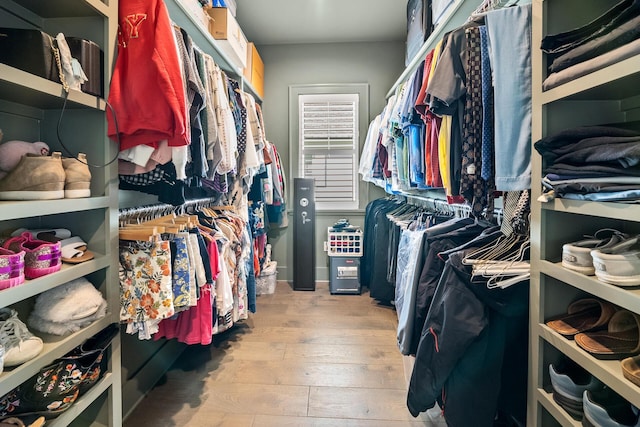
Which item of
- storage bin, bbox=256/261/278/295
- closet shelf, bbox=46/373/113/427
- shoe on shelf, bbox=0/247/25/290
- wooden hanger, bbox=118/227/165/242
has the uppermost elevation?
wooden hanger, bbox=118/227/165/242

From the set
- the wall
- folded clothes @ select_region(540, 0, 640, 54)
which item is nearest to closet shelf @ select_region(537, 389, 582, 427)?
folded clothes @ select_region(540, 0, 640, 54)

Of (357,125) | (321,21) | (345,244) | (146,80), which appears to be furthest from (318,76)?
(146,80)

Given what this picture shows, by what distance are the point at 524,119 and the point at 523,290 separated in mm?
563

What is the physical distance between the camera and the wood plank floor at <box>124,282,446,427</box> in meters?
1.66

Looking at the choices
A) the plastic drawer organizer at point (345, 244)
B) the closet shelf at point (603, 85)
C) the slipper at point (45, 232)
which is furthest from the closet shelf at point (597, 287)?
→ the plastic drawer organizer at point (345, 244)

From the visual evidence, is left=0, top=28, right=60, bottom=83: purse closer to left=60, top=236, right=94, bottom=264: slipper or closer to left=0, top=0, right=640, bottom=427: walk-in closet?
left=0, top=0, right=640, bottom=427: walk-in closet

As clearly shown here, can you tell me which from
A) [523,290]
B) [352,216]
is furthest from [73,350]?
[352,216]

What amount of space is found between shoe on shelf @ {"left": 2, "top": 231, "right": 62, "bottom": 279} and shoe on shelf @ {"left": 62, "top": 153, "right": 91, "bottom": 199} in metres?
0.15

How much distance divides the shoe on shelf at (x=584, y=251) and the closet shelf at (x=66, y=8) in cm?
157

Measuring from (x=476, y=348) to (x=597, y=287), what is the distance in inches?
17.2

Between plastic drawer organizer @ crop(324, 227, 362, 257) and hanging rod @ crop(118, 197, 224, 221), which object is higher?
hanging rod @ crop(118, 197, 224, 221)

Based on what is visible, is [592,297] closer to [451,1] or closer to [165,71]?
[165,71]

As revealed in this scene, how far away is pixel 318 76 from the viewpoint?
3889mm

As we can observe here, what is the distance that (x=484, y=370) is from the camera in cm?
112
